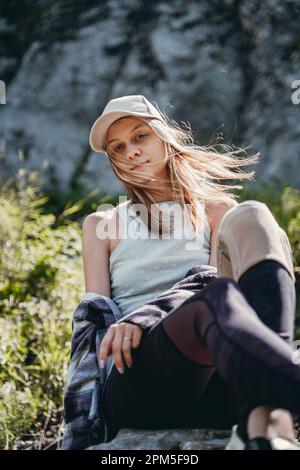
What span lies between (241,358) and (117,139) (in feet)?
4.56

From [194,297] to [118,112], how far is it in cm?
109

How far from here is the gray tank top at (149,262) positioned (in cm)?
282

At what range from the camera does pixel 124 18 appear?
7.22m

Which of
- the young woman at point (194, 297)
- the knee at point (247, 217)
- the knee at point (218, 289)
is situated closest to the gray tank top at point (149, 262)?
the young woman at point (194, 297)

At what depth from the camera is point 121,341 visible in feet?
7.39

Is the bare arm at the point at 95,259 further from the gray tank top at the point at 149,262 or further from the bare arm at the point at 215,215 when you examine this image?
the bare arm at the point at 215,215

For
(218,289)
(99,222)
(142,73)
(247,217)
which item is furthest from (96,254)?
(142,73)

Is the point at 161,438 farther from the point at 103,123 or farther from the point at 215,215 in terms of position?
the point at 103,123

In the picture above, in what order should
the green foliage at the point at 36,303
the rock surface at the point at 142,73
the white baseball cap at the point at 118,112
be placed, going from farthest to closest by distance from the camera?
the rock surface at the point at 142,73 < the green foliage at the point at 36,303 < the white baseball cap at the point at 118,112

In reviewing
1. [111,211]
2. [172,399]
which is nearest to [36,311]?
[111,211]

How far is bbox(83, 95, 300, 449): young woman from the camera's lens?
184cm

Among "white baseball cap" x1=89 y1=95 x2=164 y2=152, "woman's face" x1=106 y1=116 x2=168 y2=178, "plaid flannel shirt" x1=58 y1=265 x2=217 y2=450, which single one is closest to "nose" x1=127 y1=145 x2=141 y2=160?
"woman's face" x1=106 y1=116 x2=168 y2=178

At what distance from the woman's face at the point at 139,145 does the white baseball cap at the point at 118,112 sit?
0.04m
